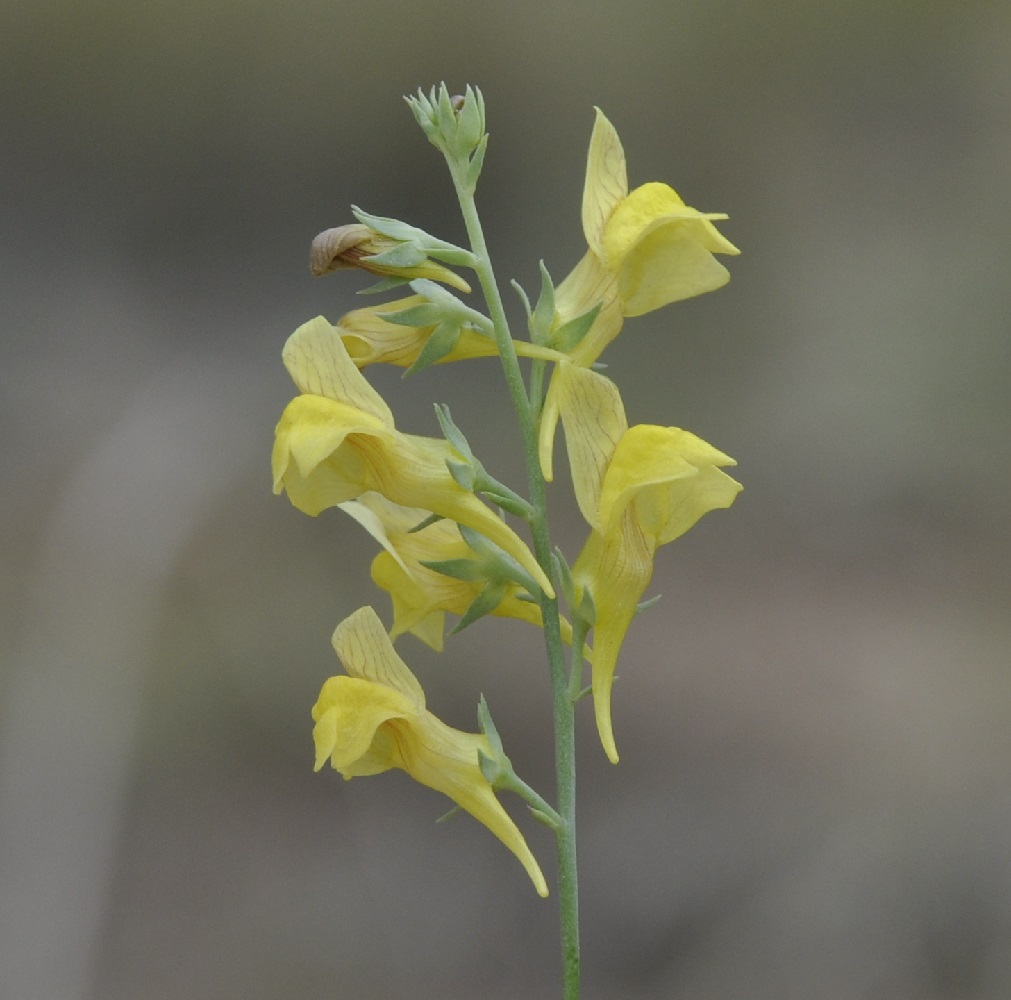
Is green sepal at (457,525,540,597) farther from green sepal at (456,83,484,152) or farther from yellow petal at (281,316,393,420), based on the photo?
green sepal at (456,83,484,152)

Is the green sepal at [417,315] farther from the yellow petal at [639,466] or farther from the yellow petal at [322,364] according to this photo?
the yellow petal at [639,466]

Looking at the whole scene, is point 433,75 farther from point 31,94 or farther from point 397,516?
point 397,516

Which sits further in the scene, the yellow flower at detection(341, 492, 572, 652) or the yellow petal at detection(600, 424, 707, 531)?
the yellow flower at detection(341, 492, 572, 652)

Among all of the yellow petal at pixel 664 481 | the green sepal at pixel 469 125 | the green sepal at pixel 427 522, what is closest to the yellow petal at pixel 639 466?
the yellow petal at pixel 664 481

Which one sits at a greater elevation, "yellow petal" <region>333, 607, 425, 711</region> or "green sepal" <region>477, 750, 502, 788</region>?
"yellow petal" <region>333, 607, 425, 711</region>

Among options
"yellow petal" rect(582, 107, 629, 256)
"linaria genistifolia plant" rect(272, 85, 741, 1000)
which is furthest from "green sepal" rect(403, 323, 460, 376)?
"yellow petal" rect(582, 107, 629, 256)

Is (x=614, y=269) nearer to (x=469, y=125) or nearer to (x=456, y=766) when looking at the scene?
(x=469, y=125)

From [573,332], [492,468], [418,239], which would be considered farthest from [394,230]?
[492,468]
